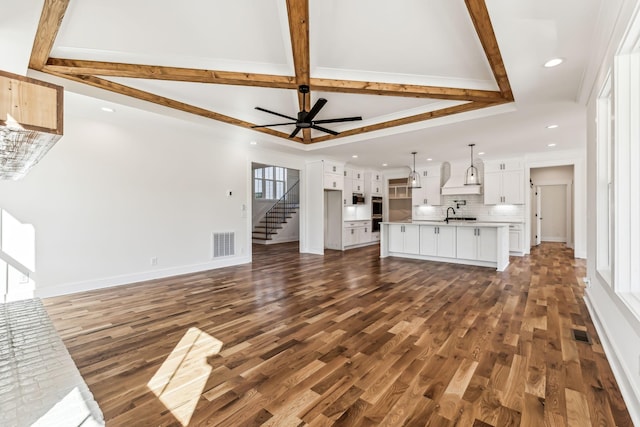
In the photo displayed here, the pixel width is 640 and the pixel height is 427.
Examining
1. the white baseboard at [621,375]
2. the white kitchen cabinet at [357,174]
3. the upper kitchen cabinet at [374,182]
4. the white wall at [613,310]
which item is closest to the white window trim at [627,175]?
the white wall at [613,310]

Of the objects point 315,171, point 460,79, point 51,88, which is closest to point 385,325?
point 51,88

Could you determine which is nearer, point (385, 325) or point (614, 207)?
point (614, 207)

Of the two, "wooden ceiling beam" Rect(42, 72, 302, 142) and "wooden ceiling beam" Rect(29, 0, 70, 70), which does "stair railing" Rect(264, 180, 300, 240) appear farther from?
"wooden ceiling beam" Rect(29, 0, 70, 70)

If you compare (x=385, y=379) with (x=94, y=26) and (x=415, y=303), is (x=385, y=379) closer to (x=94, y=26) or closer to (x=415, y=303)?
(x=415, y=303)

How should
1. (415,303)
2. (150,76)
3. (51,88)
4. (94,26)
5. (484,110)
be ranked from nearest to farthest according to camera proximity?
(51,88)
(94,26)
(150,76)
(415,303)
(484,110)

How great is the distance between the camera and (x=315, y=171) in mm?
7992

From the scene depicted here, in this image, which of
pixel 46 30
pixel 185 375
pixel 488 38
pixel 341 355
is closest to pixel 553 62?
pixel 488 38

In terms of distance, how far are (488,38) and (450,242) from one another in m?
4.47

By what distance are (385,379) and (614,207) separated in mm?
2287

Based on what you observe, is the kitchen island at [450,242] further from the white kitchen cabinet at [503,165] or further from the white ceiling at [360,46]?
the white kitchen cabinet at [503,165]

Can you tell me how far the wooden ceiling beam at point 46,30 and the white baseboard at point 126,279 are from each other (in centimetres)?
288

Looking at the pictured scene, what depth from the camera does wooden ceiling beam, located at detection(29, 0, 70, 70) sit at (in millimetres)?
2352

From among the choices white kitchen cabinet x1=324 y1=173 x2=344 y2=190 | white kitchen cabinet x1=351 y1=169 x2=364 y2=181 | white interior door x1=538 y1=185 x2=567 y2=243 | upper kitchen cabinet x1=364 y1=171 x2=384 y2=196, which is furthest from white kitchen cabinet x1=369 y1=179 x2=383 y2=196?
white interior door x1=538 y1=185 x2=567 y2=243

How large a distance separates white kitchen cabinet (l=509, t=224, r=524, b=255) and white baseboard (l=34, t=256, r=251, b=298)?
22.9ft
